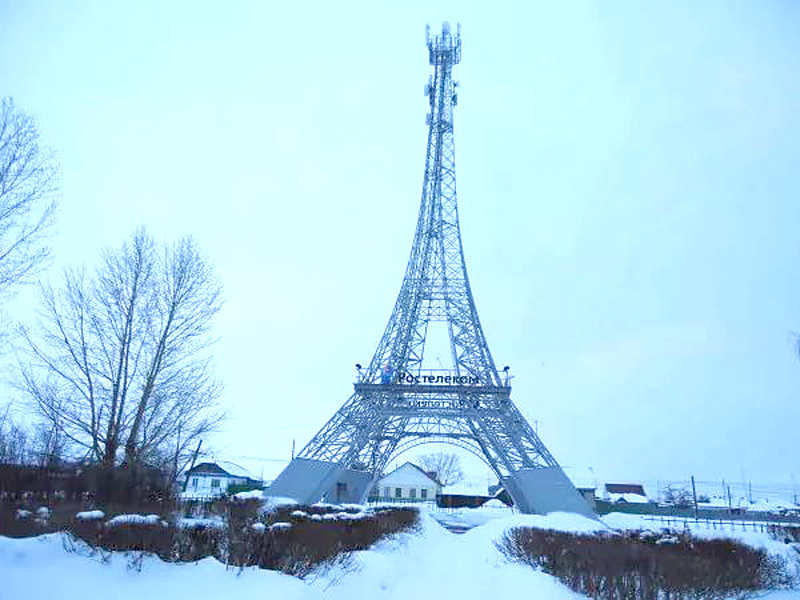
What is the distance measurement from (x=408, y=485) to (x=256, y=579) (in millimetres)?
68862

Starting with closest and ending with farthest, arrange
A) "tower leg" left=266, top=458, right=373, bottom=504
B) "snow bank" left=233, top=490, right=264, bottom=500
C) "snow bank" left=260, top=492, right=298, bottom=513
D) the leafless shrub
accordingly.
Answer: the leafless shrub < "snow bank" left=260, top=492, right=298, bottom=513 < "snow bank" left=233, top=490, right=264, bottom=500 < "tower leg" left=266, top=458, right=373, bottom=504

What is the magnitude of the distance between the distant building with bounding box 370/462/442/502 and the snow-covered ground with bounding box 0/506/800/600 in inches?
2390

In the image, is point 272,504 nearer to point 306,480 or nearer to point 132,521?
point 306,480

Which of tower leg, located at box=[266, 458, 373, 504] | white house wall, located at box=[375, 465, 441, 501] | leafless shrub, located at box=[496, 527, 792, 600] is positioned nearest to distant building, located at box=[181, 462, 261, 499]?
white house wall, located at box=[375, 465, 441, 501]

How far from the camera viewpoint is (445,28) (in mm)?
42250

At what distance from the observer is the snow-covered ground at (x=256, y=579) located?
7.39 m

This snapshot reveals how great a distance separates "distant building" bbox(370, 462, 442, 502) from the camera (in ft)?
242

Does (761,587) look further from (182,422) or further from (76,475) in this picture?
(182,422)

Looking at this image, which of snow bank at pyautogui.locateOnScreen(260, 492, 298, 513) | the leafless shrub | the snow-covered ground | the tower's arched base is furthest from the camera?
the tower's arched base

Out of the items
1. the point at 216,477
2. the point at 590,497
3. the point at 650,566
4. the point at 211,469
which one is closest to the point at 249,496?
the point at 650,566

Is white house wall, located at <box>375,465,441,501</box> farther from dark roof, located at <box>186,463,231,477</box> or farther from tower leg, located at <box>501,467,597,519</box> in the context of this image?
tower leg, located at <box>501,467,597,519</box>

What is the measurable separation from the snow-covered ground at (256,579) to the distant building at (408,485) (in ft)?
Result: 199

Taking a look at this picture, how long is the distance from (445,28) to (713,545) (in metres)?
38.3

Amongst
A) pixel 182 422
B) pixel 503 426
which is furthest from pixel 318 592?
pixel 503 426
